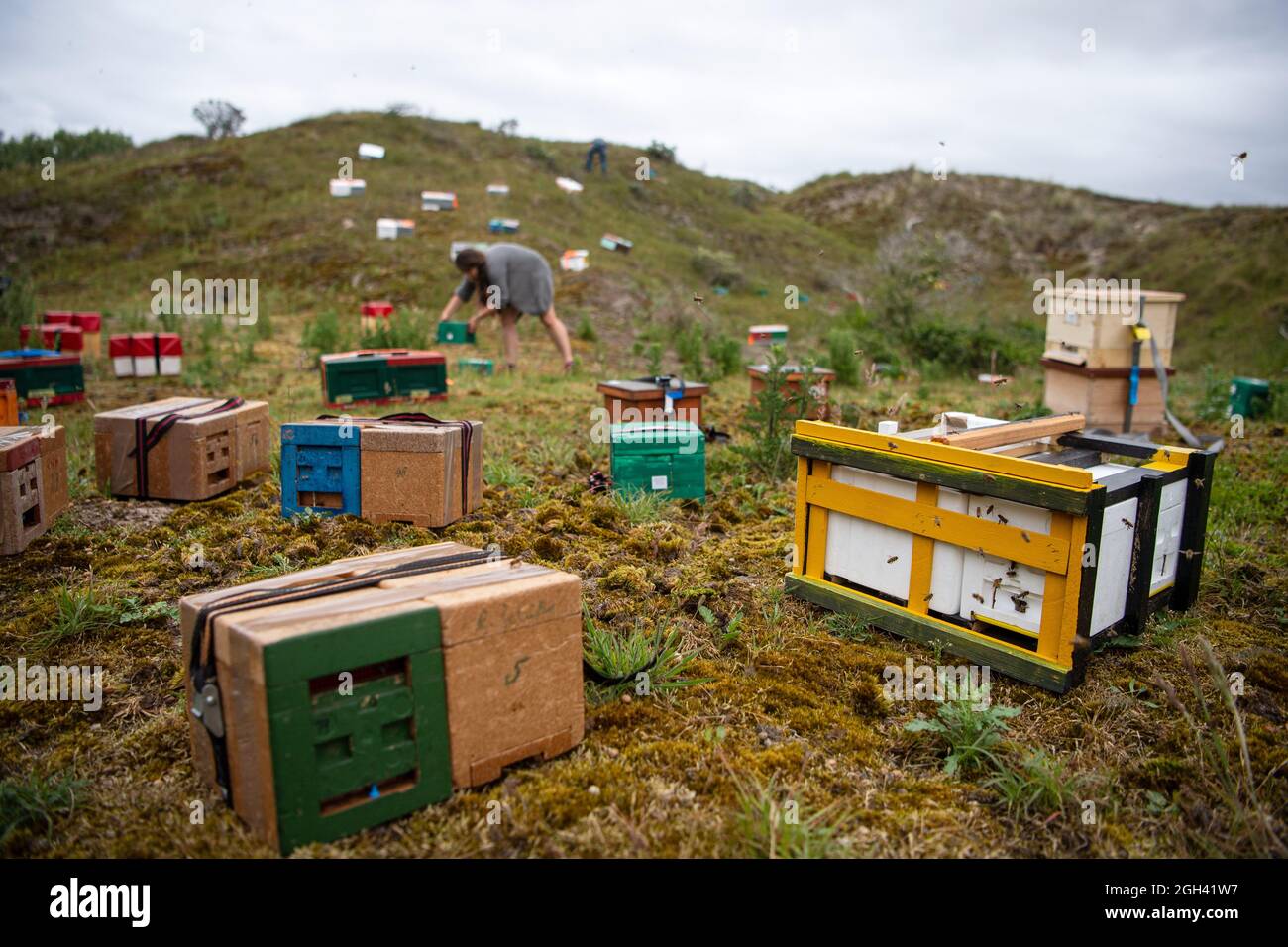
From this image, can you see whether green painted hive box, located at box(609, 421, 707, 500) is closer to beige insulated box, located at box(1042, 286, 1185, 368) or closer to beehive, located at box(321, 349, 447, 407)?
beehive, located at box(321, 349, 447, 407)

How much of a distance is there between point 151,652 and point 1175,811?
3864 millimetres

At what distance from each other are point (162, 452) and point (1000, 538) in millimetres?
4858

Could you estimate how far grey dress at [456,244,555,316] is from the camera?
10.7m

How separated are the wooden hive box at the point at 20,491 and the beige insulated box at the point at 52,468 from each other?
0.03 m

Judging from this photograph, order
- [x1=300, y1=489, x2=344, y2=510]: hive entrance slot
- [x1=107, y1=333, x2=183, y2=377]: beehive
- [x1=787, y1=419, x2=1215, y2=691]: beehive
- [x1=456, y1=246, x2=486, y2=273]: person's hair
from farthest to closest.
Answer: [x1=456, y1=246, x2=486, y2=273]: person's hair, [x1=107, y1=333, x2=183, y2=377]: beehive, [x1=300, y1=489, x2=344, y2=510]: hive entrance slot, [x1=787, y1=419, x2=1215, y2=691]: beehive

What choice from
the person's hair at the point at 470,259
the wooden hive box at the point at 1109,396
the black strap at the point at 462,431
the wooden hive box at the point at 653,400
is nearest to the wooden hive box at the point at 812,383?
the wooden hive box at the point at 653,400

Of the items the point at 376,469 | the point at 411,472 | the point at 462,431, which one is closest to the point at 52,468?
the point at 376,469

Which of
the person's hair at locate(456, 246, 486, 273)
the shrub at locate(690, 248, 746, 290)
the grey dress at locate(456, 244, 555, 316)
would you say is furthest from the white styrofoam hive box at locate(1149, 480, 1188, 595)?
the shrub at locate(690, 248, 746, 290)

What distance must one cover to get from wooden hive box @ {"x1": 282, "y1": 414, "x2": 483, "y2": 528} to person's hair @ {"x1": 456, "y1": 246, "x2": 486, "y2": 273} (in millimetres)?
5521

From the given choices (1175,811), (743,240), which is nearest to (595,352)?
(1175,811)

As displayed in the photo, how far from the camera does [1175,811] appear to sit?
2840mm

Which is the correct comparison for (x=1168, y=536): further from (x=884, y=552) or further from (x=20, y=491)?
(x=20, y=491)
